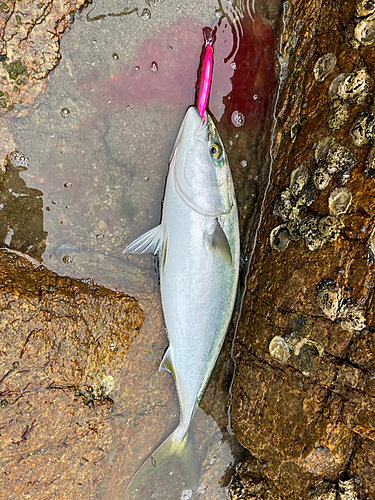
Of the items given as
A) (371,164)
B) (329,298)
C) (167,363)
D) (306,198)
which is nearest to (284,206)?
(306,198)

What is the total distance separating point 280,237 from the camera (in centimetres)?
232

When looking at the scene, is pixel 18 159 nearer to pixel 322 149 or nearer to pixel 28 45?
pixel 28 45

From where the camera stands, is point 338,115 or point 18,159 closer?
point 338,115

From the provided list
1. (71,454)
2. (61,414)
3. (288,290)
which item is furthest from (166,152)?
(71,454)

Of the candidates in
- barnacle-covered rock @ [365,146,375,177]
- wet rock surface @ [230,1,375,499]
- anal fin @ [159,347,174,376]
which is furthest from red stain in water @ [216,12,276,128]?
anal fin @ [159,347,174,376]

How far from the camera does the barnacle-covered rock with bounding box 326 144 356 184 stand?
1934 millimetres

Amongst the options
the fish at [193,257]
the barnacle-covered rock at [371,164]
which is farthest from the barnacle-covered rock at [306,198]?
the fish at [193,257]

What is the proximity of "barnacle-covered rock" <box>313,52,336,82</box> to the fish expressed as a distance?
80cm

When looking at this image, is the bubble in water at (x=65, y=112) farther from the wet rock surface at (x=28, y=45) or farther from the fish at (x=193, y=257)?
the fish at (x=193, y=257)

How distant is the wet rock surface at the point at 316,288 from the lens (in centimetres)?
189

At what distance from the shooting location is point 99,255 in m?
2.61

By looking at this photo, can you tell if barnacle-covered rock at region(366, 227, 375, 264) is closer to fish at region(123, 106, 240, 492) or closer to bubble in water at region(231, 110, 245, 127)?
fish at region(123, 106, 240, 492)

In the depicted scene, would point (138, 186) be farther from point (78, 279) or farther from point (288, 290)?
point (288, 290)

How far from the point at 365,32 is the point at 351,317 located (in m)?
1.75
